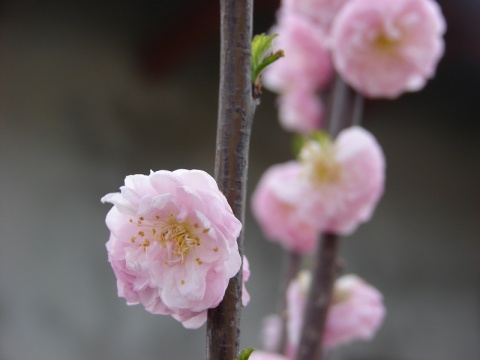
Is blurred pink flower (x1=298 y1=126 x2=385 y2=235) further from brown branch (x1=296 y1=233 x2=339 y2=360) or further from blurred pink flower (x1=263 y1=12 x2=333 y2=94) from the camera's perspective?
blurred pink flower (x1=263 y1=12 x2=333 y2=94)

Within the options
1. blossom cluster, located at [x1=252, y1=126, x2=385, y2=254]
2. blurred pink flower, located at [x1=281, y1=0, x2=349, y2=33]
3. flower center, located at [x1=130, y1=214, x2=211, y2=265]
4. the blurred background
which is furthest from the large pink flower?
the blurred background

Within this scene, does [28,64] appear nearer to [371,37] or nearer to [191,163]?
[191,163]

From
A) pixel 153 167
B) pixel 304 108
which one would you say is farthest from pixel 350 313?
pixel 153 167

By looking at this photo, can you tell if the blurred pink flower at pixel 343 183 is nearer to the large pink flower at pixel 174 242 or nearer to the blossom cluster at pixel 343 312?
the blossom cluster at pixel 343 312

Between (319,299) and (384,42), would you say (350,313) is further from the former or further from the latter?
(384,42)

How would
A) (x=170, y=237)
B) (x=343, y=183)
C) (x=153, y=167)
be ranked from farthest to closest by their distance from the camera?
(x=153, y=167) → (x=343, y=183) → (x=170, y=237)

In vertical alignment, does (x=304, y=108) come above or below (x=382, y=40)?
below

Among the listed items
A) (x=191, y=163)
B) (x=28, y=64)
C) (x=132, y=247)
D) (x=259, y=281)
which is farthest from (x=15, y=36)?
(x=132, y=247)
